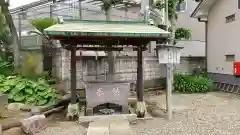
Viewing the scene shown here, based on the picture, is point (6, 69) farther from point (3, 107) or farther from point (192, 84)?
point (192, 84)

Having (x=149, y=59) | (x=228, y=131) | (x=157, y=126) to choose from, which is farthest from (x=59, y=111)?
(x=149, y=59)

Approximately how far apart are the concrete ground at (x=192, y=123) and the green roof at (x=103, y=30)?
103 inches

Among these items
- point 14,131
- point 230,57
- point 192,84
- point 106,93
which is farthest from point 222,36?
point 14,131

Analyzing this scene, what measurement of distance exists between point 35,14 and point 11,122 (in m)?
10.8

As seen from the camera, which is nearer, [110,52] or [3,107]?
[3,107]

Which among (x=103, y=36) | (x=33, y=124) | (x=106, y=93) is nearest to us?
→ (x=33, y=124)

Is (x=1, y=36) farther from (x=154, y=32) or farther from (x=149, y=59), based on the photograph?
(x=154, y=32)

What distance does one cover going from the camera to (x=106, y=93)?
28.0 ft

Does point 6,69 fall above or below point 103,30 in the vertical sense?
below

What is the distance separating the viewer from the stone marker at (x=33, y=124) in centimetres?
646

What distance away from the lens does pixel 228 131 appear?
707 cm

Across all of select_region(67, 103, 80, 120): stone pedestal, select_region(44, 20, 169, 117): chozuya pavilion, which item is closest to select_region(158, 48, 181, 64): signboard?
select_region(44, 20, 169, 117): chozuya pavilion

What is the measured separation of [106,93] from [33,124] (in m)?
2.59

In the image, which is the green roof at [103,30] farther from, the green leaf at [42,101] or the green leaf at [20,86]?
the green leaf at [42,101]
